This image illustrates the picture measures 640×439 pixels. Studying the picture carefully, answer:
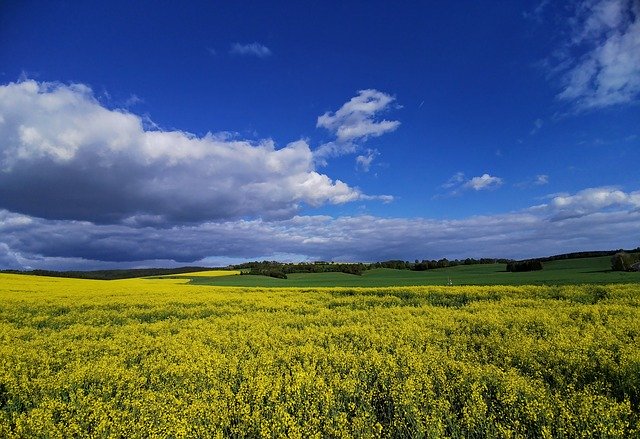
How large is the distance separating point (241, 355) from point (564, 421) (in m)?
8.69

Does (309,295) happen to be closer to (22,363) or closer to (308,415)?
(22,363)

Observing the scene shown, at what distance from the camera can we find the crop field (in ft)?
22.8

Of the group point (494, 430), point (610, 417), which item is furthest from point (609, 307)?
point (494, 430)

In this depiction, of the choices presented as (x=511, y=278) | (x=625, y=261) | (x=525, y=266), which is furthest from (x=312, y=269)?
(x=625, y=261)

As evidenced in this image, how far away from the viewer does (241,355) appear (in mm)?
11969

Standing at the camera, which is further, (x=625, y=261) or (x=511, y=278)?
(x=625, y=261)

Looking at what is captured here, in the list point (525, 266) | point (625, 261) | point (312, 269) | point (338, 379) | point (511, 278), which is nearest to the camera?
point (338, 379)

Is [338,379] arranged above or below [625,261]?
below

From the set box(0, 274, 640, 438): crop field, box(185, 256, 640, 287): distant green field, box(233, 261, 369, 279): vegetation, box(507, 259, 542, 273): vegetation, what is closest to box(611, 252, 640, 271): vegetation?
box(185, 256, 640, 287): distant green field

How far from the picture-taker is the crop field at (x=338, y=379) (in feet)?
22.8

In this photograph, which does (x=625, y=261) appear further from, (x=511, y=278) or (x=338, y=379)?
(x=338, y=379)

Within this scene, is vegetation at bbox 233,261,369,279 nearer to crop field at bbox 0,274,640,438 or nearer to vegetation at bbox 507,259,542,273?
vegetation at bbox 507,259,542,273

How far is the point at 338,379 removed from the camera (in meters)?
8.70

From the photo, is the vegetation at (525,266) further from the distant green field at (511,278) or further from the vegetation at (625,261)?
the vegetation at (625,261)
